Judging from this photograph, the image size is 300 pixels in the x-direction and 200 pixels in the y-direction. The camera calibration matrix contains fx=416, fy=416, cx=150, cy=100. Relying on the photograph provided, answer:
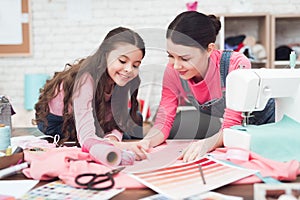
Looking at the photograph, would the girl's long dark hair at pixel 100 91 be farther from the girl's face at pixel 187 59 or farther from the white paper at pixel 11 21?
the white paper at pixel 11 21

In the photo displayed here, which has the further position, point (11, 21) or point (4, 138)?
point (11, 21)

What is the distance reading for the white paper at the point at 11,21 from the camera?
359 centimetres

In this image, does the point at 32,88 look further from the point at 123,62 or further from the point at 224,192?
the point at 224,192

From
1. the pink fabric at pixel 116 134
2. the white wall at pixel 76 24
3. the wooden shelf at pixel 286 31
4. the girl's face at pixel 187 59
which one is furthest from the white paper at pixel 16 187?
the wooden shelf at pixel 286 31

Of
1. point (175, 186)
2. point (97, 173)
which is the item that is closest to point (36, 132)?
point (97, 173)

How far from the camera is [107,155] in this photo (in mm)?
1179

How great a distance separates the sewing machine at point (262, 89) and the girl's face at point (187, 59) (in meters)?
0.26

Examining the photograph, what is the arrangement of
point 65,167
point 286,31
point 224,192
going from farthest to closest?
point 286,31, point 65,167, point 224,192

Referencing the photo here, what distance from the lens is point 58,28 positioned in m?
3.64

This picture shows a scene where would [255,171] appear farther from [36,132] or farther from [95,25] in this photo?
[95,25]

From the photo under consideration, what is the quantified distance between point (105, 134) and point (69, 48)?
216 cm

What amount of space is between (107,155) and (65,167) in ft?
0.42

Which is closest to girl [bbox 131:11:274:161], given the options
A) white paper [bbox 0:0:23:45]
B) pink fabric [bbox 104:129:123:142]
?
pink fabric [bbox 104:129:123:142]

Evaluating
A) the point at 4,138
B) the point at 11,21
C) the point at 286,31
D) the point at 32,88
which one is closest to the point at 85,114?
the point at 4,138
